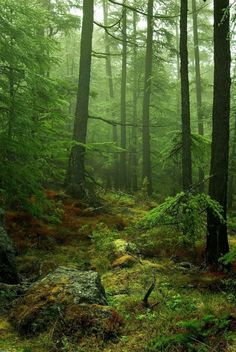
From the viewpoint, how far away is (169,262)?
389 inches

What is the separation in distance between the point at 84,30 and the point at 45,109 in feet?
12.9

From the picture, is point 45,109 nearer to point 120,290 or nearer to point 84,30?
point 84,30

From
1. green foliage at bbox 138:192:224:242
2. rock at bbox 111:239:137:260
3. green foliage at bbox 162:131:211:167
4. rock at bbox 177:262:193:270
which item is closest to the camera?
green foliage at bbox 138:192:224:242

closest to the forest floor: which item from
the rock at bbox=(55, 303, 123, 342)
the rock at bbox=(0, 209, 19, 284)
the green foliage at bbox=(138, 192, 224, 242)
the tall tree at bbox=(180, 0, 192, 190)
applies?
the rock at bbox=(55, 303, 123, 342)

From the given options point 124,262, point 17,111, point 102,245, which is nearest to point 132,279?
point 124,262

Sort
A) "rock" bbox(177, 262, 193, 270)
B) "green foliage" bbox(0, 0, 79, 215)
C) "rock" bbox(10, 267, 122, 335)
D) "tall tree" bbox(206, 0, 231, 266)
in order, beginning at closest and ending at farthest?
"rock" bbox(10, 267, 122, 335), "tall tree" bbox(206, 0, 231, 266), "rock" bbox(177, 262, 193, 270), "green foliage" bbox(0, 0, 79, 215)

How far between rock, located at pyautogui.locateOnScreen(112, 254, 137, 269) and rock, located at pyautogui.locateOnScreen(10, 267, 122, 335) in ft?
8.09

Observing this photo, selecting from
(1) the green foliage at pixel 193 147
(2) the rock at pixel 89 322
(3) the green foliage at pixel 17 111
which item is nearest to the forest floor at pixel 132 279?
(2) the rock at pixel 89 322

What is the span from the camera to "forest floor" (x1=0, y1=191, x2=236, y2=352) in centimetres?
541

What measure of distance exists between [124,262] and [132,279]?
97cm

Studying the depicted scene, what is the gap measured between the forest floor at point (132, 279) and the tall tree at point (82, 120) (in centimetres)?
72

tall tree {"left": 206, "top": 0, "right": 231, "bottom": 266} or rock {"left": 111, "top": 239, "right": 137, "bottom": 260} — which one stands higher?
tall tree {"left": 206, "top": 0, "right": 231, "bottom": 266}

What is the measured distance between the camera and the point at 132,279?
8.45 meters

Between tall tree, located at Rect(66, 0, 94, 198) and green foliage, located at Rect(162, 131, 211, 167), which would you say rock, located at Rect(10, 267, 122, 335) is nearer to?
green foliage, located at Rect(162, 131, 211, 167)
